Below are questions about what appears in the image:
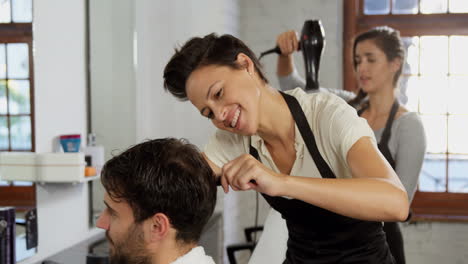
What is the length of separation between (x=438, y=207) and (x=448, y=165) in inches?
12.8

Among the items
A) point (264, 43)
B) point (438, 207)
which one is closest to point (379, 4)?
point (264, 43)

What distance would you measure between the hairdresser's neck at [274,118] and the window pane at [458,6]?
305 centimetres

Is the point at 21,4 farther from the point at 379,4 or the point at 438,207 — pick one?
the point at 438,207

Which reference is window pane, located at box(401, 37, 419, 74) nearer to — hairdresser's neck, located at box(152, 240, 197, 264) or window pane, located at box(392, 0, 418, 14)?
window pane, located at box(392, 0, 418, 14)

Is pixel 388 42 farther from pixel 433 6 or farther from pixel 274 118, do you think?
pixel 433 6

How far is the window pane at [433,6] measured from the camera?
14.0ft

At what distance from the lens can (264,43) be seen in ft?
14.5

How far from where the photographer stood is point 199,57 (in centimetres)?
156

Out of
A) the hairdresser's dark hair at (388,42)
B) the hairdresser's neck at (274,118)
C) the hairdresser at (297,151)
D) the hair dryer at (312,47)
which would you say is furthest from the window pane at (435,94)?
the hairdresser's neck at (274,118)

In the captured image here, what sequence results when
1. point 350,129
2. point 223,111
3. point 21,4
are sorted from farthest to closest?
point 21,4 < point 223,111 < point 350,129

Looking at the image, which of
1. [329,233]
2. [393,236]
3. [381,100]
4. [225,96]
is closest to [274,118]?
[225,96]

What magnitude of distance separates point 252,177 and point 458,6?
3.58 metres

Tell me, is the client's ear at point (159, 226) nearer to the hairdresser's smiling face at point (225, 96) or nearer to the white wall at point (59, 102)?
the hairdresser's smiling face at point (225, 96)

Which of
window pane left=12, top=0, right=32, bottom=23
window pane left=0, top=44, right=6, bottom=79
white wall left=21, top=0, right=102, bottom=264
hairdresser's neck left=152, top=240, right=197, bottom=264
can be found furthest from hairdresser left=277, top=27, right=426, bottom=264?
hairdresser's neck left=152, top=240, right=197, bottom=264
